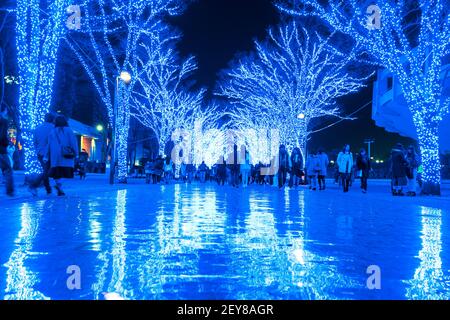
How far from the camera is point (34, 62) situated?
1556 centimetres

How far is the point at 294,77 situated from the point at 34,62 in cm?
1775

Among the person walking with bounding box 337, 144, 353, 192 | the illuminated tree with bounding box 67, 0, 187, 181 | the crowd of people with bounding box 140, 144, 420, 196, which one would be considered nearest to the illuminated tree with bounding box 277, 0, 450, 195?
the crowd of people with bounding box 140, 144, 420, 196

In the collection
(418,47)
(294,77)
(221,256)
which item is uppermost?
(294,77)

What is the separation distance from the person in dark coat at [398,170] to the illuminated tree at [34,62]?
10.0 m

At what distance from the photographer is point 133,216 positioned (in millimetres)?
8766

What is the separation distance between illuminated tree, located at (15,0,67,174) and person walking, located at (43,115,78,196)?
284 centimetres

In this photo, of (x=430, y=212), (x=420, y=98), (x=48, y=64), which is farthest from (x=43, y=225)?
(x=420, y=98)

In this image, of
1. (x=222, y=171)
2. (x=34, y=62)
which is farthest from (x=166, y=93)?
(x=34, y=62)

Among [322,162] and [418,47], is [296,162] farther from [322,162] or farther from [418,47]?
[418,47]

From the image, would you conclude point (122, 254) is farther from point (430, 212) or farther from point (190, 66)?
point (190, 66)

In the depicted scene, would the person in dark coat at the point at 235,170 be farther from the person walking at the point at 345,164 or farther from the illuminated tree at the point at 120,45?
the person walking at the point at 345,164

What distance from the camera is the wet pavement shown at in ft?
12.1

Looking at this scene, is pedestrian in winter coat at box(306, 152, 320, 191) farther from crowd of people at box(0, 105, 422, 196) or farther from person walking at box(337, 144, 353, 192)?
person walking at box(337, 144, 353, 192)

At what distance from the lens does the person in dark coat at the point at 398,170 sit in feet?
55.4
